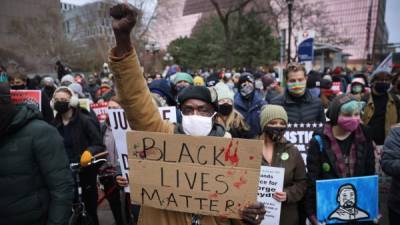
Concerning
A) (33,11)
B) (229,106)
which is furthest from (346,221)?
(33,11)

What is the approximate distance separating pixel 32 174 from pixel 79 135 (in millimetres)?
1724

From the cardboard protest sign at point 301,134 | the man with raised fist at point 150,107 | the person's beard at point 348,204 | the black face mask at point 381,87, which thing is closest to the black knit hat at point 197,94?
the man with raised fist at point 150,107

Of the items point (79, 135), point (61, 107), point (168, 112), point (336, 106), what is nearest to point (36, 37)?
point (61, 107)

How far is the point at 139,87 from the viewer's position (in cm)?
183

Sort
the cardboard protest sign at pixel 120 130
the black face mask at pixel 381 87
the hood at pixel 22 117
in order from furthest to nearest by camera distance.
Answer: the black face mask at pixel 381 87 < the cardboard protest sign at pixel 120 130 < the hood at pixel 22 117

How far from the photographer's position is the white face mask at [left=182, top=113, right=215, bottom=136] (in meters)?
2.01

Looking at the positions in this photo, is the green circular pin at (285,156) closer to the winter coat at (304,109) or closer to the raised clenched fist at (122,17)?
the winter coat at (304,109)

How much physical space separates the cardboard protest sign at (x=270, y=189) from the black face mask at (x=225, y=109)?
1.59 meters

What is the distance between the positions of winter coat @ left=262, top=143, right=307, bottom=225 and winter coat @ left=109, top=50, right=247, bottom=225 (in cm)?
101

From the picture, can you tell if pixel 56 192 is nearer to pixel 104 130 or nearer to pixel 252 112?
pixel 104 130

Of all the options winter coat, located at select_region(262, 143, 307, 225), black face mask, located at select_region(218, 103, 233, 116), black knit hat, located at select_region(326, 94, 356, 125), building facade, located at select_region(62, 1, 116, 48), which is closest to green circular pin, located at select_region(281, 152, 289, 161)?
winter coat, located at select_region(262, 143, 307, 225)

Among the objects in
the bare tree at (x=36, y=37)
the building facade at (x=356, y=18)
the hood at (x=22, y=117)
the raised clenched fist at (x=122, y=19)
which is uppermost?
the building facade at (x=356, y=18)

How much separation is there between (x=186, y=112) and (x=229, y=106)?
2.25 m

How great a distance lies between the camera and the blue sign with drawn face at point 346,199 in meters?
2.68
